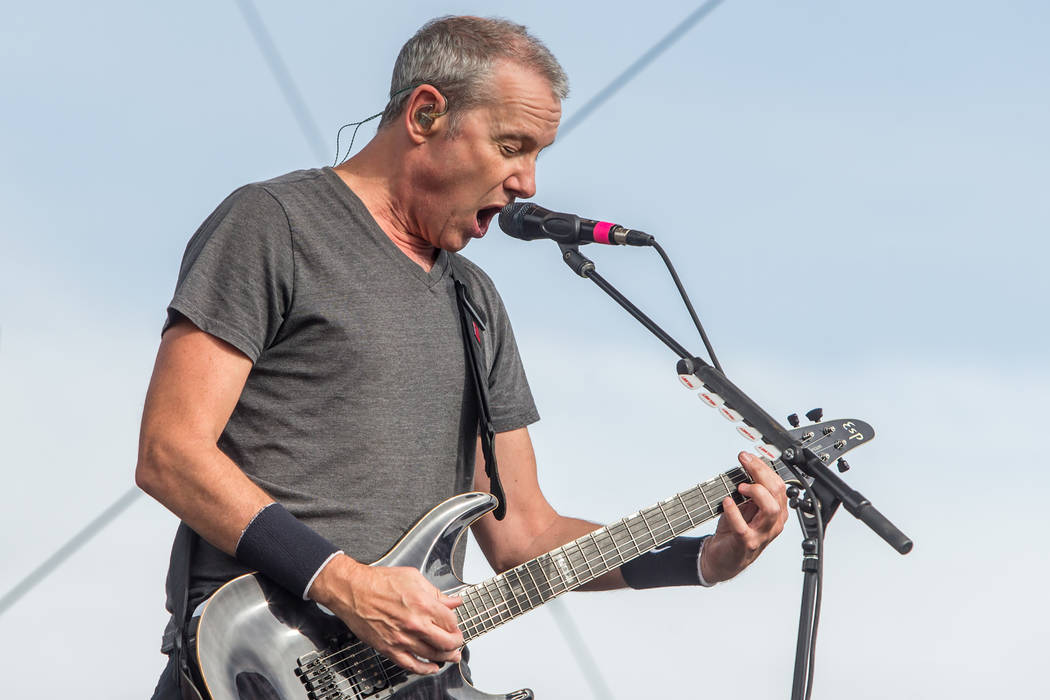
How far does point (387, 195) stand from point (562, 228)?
0.33 meters

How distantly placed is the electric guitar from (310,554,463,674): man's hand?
7 centimetres

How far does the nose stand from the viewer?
78.0 inches

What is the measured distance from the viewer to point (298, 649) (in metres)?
A: 1.62

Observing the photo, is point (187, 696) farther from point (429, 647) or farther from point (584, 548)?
point (584, 548)

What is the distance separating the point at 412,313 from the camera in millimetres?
1868

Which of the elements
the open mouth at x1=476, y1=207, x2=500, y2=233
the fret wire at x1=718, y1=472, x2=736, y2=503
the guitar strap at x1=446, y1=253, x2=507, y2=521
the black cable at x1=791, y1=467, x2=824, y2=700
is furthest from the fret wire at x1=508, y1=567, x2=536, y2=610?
the open mouth at x1=476, y1=207, x2=500, y2=233

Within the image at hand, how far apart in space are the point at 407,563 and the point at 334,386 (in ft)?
1.04

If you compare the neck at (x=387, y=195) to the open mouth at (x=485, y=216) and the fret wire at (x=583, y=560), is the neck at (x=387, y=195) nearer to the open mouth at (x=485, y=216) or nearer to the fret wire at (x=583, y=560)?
the open mouth at (x=485, y=216)

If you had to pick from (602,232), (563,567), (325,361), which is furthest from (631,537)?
(325,361)

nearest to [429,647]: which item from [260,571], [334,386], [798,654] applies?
[260,571]

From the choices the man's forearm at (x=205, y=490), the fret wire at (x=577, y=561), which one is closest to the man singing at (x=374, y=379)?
the man's forearm at (x=205, y=490)

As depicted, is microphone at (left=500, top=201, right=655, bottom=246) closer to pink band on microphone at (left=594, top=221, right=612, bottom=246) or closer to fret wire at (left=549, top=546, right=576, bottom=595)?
pink band on microphone at (left=594, top=221, right=612, bottom=246)

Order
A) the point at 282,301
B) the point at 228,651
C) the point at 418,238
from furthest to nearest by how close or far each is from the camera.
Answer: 1. the point at 418,238
2. the point at 282,301
3. the point at 228,651

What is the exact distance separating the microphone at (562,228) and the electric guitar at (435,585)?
1.64ft
